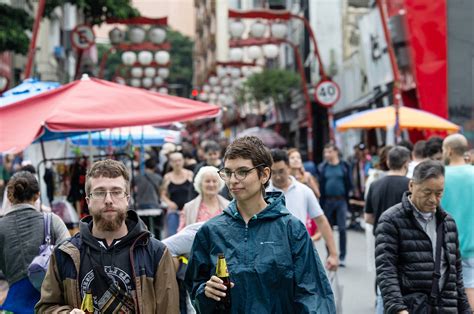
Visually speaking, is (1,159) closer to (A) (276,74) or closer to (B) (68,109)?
(B) (68,109)

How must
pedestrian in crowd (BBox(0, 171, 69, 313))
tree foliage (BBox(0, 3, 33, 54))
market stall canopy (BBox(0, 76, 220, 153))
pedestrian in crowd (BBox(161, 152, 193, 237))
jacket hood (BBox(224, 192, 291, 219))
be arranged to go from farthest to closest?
tree foliage (BBox(0, 3, 33, 54)), pedestrian in crowd (BBox(161, 152, 193, 237)), market stall canopy (BBox(0, 76, 220, 153)), pedestrian in crowd (BBox(0, 171, 69, 313)), jacket hood (BBox(224, 192, 291, 219))

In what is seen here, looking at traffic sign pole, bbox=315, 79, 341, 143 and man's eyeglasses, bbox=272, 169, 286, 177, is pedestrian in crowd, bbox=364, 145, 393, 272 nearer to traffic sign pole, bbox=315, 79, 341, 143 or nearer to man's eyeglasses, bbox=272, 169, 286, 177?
man's eyeglasses, bbox=272, 169, 286, 177

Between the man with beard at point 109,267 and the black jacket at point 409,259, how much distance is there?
1.84 metres

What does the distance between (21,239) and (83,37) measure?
20557mm

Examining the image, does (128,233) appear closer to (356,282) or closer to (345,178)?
(356,282)

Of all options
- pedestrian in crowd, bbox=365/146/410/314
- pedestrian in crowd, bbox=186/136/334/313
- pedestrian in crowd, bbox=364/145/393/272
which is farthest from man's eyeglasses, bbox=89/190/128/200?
pedestrian in crowd, bbox=364/145/393/272

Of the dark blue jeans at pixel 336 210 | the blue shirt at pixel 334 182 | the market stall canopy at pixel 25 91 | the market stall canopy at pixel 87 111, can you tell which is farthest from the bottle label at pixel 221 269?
the blue shirt at pixel 334 182

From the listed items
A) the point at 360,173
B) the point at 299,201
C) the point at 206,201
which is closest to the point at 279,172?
the point at 299,201

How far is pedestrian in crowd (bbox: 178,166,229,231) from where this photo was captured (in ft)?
27.0

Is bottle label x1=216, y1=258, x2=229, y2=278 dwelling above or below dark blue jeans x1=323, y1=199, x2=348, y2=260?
above

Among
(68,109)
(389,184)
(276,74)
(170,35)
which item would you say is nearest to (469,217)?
(389,184)

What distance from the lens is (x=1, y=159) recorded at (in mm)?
22453

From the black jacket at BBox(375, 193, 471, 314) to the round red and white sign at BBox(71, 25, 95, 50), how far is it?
835 inches

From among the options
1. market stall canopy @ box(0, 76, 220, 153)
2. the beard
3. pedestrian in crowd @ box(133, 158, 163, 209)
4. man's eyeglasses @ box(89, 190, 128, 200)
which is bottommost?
pedestrian in crowd @ box(133, 158, 163, 209)
